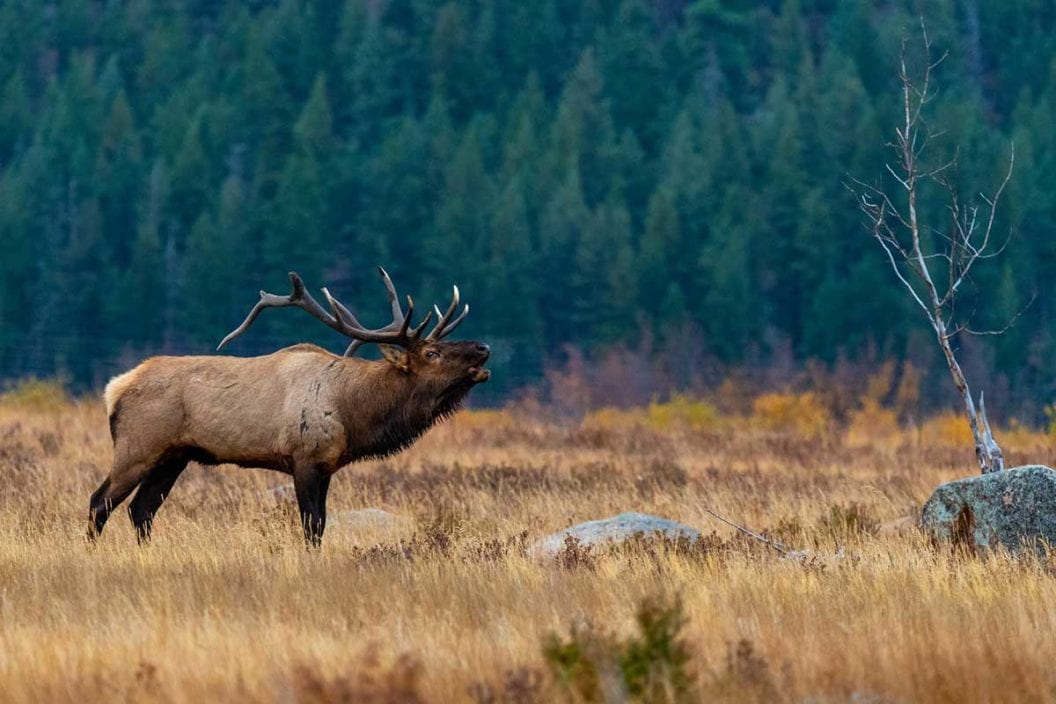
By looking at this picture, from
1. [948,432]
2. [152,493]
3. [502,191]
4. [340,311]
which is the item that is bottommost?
[152,493]

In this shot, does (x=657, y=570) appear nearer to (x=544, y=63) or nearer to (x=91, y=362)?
(x=91, y=362)

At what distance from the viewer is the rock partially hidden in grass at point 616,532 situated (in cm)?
1172

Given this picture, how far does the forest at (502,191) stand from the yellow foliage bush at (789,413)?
16065 millimetres

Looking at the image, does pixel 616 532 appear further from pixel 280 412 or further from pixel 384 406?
pixel 280 412

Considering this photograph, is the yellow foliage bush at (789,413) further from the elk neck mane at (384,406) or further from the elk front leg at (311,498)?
the elk front leg at (311,498)

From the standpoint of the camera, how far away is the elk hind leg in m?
12.5

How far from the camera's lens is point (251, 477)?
17.1 metres

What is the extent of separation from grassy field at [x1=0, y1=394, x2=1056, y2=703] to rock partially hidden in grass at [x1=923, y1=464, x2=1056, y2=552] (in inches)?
9.0

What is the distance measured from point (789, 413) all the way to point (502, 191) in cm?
3052

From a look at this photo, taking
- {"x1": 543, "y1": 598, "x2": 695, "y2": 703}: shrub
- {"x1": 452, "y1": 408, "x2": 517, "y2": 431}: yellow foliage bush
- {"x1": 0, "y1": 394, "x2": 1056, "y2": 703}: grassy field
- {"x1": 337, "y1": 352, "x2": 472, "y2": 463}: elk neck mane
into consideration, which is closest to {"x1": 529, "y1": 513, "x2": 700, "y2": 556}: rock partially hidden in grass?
{"x1": 0, "y1": 394, "x2": 1056, "y2": 703}: grassy field

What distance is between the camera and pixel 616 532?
12.1 meters

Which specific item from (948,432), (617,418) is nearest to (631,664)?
(948,432)

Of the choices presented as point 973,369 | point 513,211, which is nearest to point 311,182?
point 513,211

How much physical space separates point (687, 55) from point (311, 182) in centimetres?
1926
